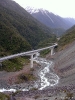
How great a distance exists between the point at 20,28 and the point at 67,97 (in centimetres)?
11170

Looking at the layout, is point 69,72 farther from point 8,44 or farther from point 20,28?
point 20,28

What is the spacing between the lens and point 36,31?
162375 millimetres

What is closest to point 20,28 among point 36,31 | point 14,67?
point 36,31

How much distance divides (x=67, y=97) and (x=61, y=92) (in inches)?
127

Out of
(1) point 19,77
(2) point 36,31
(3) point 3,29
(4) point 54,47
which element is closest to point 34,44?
(2) point 36,31

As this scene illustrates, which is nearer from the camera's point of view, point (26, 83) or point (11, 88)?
point (11, 88)

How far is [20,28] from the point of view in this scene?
138625 millimetres

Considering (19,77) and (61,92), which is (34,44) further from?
(61,92)

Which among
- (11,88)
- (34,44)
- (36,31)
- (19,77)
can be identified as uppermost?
(36,31)

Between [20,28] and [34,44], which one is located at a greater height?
[20,28]

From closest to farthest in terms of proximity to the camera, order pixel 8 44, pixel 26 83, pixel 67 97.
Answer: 1. pixel 67 97
2. pixel 26 83
3. pixel 8 44

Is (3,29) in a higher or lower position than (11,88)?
higher

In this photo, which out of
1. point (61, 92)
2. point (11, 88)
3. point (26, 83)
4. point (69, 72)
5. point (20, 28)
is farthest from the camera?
point (20, 28)

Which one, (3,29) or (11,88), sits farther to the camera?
(3,29)
